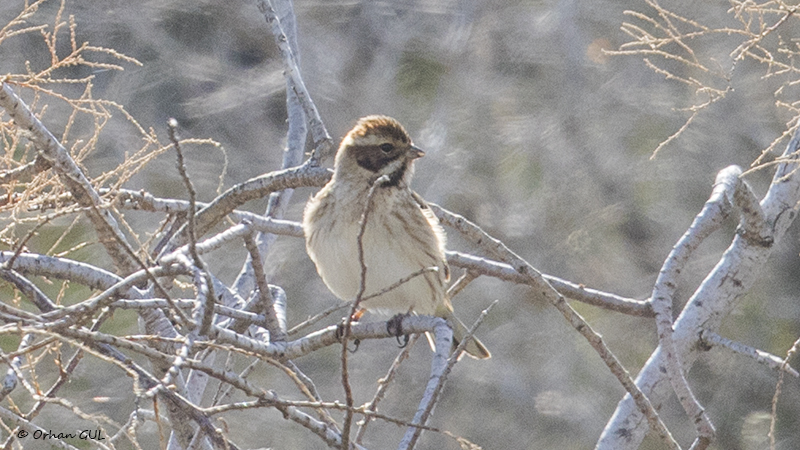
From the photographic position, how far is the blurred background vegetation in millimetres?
6770

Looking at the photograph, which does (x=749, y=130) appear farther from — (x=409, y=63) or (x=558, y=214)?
(x=409, y=63)

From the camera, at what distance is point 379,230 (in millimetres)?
3336

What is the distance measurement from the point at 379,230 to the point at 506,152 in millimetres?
4501

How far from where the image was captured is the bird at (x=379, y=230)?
3.33 metres

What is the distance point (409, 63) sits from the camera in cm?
805

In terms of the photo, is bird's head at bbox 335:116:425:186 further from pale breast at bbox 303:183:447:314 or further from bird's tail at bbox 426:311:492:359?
bird's tail at bbox 426:311:492:359

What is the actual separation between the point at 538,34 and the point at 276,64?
6.48 ft

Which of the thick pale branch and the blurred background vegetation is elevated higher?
the blurred background vegetation

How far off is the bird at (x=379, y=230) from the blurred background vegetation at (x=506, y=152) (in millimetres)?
3056

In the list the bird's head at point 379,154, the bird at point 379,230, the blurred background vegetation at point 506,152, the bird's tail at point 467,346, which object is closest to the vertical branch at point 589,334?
the bird at point 379,230

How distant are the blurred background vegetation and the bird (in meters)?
3.06

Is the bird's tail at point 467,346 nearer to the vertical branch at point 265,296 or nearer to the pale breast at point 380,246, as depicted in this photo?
the pale breast at point 380,246

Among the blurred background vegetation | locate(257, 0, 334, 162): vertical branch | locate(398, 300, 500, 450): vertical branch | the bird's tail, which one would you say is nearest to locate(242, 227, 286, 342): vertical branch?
locate(398, 300, 500, 450): vertical branch

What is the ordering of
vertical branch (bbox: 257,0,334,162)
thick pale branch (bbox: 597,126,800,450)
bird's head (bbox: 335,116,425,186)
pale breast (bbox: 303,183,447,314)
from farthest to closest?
1. bird's head (bbox: 335,116,425,186)
2. pale breast (bbox: 303,183,447,314)
3. vertical branch (bbox: 257,0,334,162)
4. thick pale branch (bbox: 597,126,800,450)
